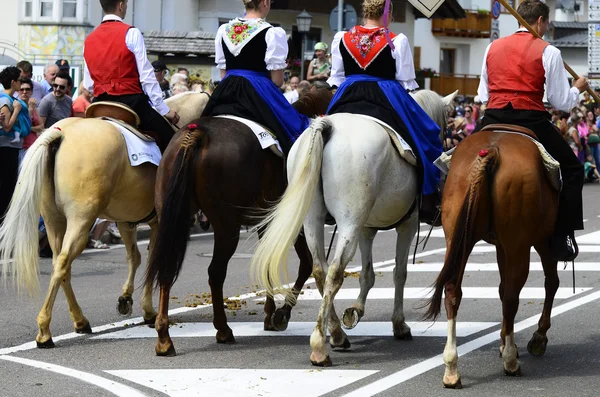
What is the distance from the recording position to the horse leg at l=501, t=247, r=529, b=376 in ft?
25.7

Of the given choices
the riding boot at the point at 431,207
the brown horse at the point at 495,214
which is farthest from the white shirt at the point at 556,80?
the riding boot at the point at 431,207

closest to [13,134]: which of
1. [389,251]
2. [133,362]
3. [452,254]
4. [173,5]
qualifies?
[389,251]

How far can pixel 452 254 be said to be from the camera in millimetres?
7727

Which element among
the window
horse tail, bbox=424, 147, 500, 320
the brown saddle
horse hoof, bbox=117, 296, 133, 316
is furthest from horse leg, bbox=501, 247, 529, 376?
the window

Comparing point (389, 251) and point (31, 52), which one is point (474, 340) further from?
point (31, 52)

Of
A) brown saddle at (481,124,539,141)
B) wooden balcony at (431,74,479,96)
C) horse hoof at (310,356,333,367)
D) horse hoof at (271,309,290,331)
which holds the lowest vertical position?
horse hoof at (310,356,333,367)

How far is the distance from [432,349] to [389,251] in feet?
21.4

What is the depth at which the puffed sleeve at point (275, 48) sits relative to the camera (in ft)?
30.9

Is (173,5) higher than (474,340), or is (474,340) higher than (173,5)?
(173,5)

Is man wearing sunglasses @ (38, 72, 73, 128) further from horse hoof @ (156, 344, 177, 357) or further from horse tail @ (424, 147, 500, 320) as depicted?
horse tail @ (424, 147, 500, 320)

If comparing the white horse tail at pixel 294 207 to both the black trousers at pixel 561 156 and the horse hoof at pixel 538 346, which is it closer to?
the black trousers at pixel 561 156

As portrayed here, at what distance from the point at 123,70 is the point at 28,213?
4.90 ft

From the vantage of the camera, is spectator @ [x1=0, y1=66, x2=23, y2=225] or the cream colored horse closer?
the cream colored horse

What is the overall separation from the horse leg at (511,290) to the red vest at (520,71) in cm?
126
